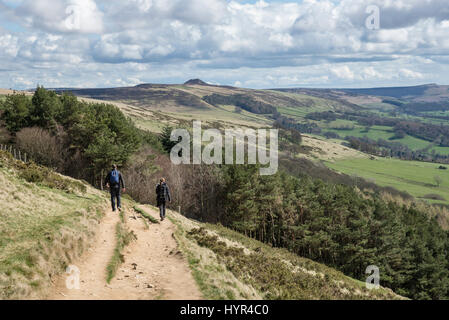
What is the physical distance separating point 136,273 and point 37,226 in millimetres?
6062

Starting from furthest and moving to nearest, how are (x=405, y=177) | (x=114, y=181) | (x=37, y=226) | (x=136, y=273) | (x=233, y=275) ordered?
1. (x=405, y=177)
2. (x=114, y=181)
3. (x=37, y=226)
4. (x=233, y=275)
5. (x=136, y=273)

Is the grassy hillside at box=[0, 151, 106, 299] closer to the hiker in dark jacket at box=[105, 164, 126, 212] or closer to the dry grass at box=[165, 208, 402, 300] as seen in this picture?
the hiker in dark jacket at box=[105, 164, 126, 212]

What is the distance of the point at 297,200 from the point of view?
2496 inches

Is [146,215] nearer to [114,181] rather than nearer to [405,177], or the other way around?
[114,181]

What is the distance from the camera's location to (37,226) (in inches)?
660

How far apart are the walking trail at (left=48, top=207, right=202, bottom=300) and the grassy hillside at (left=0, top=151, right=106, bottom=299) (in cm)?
71

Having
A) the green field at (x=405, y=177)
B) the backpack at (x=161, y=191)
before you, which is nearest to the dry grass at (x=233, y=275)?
the backpack at (x=161, y=191)

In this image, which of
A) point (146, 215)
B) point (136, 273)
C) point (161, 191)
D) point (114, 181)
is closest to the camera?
point (136, 273)

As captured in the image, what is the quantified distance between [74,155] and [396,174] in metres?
177

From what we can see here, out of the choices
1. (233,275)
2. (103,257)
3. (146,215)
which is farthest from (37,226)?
(233,275)

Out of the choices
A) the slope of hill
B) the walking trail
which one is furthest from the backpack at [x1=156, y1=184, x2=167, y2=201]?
the walking trail
